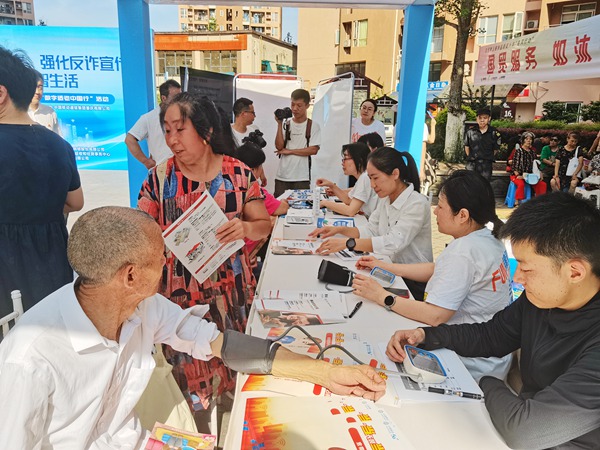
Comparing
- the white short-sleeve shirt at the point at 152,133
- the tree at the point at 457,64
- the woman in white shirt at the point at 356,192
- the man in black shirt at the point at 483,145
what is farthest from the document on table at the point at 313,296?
the tree at the point at 457,64

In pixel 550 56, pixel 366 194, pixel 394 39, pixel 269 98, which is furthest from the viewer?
pixel 394 39

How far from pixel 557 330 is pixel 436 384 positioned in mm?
359

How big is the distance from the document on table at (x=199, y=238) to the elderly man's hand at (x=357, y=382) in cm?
77

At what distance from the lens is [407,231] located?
2764 millimetres

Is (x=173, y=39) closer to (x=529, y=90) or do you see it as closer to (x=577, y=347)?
(x=529, y=90)

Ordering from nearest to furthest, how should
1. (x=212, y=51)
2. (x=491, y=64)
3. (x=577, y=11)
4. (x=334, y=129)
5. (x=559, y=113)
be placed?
(x=334, y=129) < (x=491, y=64) < (x=559, y=113) < (x=577, y=11) < (x=212, y=51)

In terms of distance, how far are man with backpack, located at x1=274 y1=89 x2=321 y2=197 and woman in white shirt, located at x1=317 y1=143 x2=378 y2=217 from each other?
3.84ft

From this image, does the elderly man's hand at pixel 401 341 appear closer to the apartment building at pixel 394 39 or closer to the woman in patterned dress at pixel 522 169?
the woman in patterned dress at pixel 522 169

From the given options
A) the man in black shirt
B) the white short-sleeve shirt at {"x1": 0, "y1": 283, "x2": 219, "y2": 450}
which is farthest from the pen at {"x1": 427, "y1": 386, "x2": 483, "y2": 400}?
the man in black shirt

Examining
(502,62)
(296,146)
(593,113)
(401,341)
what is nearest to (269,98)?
(296,146)

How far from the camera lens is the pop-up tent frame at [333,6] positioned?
4516mm

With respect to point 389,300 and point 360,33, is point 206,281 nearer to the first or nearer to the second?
point 389,300

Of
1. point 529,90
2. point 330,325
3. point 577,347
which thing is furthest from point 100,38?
point 529,90

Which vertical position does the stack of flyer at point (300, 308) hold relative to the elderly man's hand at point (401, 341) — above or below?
below
